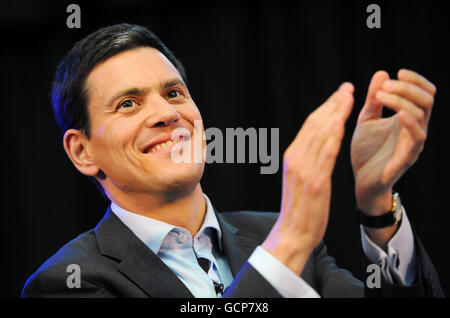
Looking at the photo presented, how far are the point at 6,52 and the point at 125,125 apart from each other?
1984 millimetres

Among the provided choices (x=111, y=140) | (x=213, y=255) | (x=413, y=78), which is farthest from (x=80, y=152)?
(x=413, y=78)

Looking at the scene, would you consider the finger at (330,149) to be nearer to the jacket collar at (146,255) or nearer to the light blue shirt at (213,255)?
the light blue shirt at (213,255)

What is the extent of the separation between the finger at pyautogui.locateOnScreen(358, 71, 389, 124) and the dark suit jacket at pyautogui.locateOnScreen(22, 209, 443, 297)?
1.29 ft

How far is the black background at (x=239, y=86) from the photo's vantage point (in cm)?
257

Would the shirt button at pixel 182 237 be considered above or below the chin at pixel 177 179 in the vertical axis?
below

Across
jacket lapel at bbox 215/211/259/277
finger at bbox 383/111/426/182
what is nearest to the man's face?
jacket lapel at bbox 215/211/259/277

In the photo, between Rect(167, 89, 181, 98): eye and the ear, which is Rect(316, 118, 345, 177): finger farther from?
the ear

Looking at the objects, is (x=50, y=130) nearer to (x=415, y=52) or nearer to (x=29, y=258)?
(x=29, y=258)

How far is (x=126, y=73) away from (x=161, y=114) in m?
0.19

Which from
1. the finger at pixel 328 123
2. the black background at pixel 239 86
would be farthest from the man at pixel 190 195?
the black background at pixel 239 86

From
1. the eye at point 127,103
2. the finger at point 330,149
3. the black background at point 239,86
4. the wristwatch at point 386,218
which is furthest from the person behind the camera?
the black background at point 239,86

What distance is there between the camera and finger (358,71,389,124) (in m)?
1.30

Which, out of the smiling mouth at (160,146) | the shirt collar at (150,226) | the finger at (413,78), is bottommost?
the shirt collar at (150,226)

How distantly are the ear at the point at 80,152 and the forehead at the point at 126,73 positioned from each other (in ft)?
0.52
